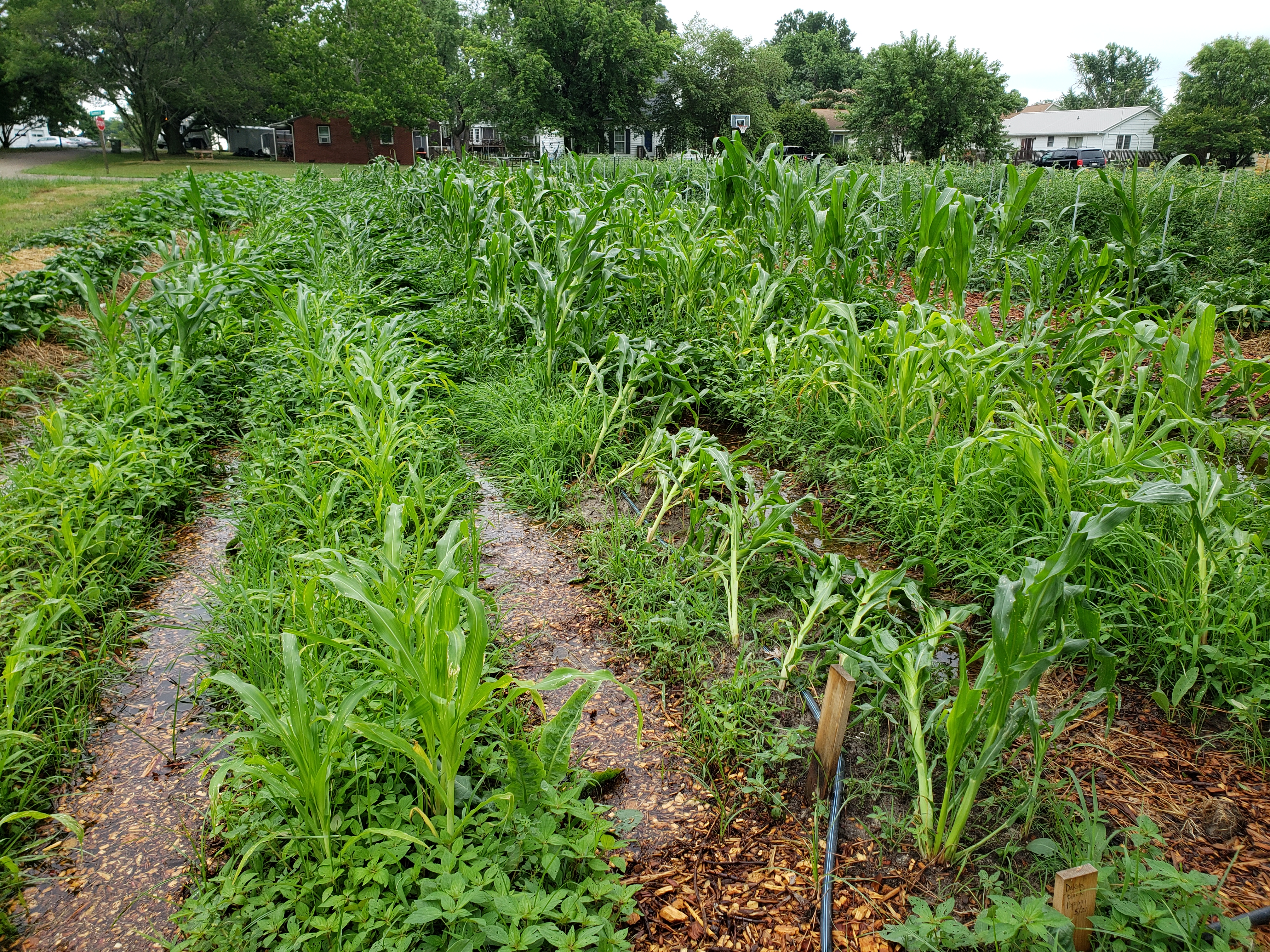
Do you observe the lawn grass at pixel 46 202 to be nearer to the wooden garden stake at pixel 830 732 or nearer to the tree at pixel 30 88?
the wooden garden stake at pixel 830 732

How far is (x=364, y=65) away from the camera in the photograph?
3441 cm

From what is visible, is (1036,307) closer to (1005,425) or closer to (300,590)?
(1005,425)

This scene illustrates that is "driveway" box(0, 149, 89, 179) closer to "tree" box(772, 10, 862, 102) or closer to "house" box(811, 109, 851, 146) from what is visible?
"house" box(811, 109, 851, 146)

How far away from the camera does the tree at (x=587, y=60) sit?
122ft

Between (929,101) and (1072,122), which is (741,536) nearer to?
(929,101)

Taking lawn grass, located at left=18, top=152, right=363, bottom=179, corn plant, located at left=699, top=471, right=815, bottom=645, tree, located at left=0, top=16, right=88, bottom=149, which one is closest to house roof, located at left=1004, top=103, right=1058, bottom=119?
lawn grass, located at left=18, top=152, right=363, bottom=179

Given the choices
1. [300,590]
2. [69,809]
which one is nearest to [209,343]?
[300,590]

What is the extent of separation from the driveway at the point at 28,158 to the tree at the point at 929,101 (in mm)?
32135

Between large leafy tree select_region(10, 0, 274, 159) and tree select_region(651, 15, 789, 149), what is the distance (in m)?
21.8

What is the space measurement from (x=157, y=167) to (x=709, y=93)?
1187 inches

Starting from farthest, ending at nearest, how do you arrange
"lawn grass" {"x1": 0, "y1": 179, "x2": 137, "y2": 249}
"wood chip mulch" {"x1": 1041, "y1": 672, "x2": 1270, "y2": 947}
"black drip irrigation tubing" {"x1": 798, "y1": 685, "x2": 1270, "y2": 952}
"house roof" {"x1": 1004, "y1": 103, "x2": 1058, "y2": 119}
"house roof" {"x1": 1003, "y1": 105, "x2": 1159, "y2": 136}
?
1. "house roof" {"x1": 1004, "y1": 103, "x2": 1058, "y2": 119}
2. "house roof" {"x1": 1003, "y1": 105, "x2": 1159, "y2": 136}
3. "lawn grass" {"x1": 0, "y1": 179, "x2": 137, "y2": 249}
4. "wood chip mulch" {"x1": 1041, "y1": 672, "x2": 1270, "y2": 947}
5. "black drip irrigation tubing" {"x1": 798, "y1": 685, "x2": 1270, "y2": 952}

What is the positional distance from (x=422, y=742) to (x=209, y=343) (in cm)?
385

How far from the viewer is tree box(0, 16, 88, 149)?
29.6m

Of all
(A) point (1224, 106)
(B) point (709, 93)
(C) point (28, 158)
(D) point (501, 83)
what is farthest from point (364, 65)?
(A) point (1224, 106)
